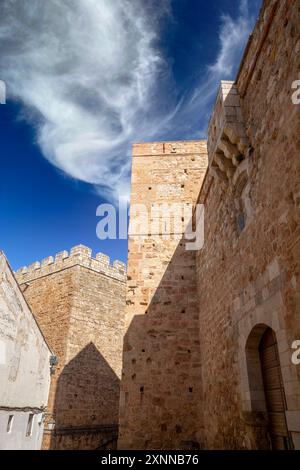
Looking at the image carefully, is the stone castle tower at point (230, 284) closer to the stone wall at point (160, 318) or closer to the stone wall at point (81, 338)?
the stone wall at point (160, 318)

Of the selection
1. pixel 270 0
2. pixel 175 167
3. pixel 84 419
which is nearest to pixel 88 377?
pixel 84 419

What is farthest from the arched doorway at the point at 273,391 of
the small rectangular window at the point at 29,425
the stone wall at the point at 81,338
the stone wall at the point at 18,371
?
the stone wall at the point at 81,338

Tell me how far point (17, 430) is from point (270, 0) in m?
9.96

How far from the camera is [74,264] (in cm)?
1597

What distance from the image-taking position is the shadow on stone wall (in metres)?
13.1

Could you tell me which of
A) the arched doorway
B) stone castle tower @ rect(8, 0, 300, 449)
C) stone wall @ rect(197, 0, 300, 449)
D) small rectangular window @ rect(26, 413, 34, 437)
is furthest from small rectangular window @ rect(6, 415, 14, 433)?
the arched doorway

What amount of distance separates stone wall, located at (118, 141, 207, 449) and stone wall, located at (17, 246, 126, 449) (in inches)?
273

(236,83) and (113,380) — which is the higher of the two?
(236,83)

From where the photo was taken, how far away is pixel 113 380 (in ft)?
52.4

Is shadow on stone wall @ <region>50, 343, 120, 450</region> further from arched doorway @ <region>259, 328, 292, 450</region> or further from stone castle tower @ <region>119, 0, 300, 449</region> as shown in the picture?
arched doorway @ <region>259, 328, 292, 450</region>

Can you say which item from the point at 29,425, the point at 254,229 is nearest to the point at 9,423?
the point at 29,425

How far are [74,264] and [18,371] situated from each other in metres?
7.73

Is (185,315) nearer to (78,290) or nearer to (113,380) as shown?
(78,290)

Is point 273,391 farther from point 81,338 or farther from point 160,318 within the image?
point 81,338
